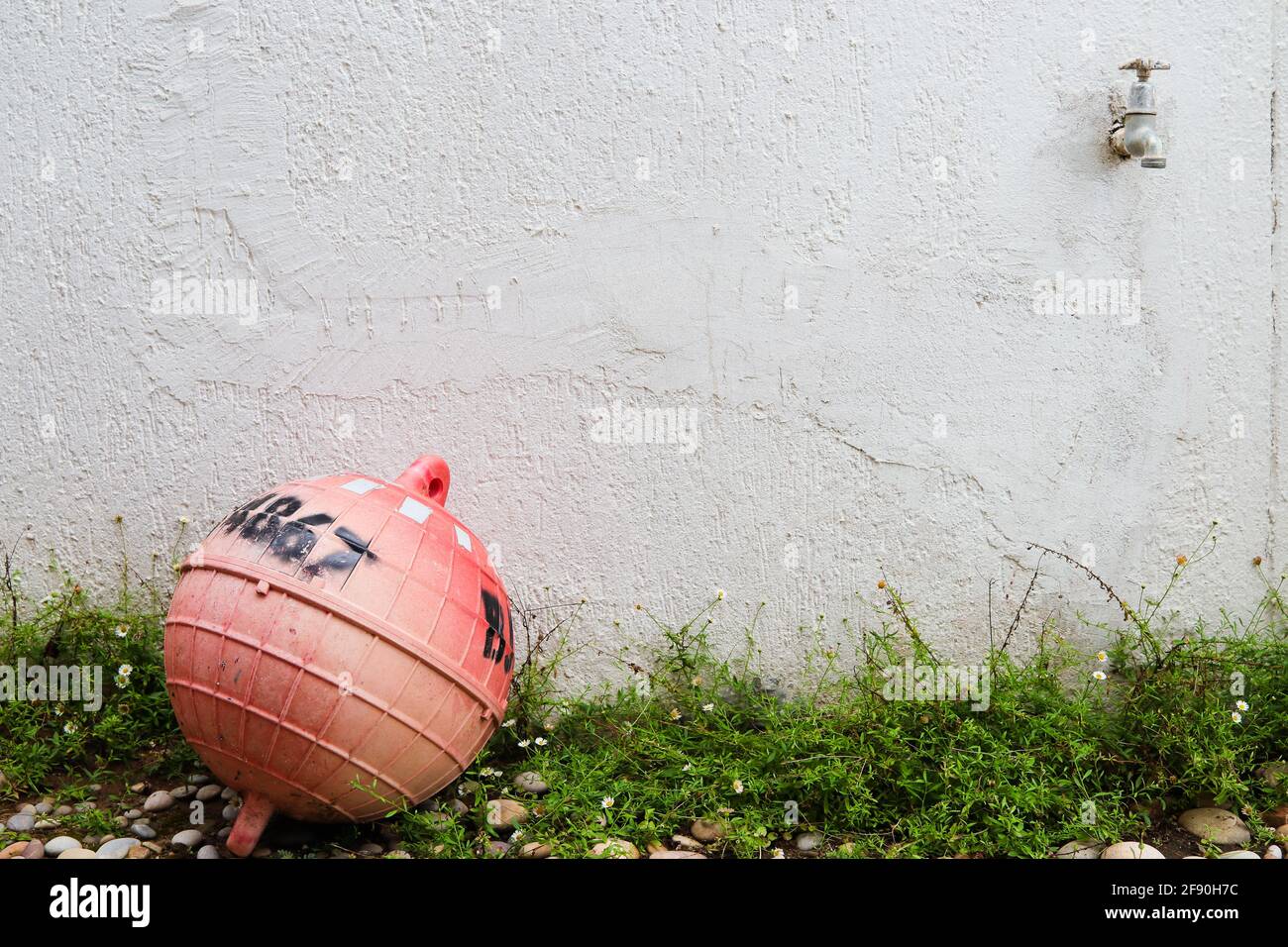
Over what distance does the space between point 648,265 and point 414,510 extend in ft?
4.23

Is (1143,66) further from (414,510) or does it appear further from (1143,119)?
(414,510)

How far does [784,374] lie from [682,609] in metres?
0.92

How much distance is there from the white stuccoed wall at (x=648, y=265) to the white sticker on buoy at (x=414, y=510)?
657mm

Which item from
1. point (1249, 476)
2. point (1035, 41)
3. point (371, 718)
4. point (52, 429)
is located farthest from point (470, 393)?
point (1249, 476)

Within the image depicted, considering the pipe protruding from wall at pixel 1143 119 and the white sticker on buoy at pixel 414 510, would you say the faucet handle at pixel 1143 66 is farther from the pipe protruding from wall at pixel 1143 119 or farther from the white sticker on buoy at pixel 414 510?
the white sticker on buoy at pixel 414 510

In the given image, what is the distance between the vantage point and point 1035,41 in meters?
3.44

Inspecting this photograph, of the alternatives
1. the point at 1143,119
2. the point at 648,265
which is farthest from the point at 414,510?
the point at 1143,119

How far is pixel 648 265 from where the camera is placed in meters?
3.44

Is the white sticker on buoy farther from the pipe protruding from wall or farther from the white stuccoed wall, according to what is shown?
the pipe protruding from wall

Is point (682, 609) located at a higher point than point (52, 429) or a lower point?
lower

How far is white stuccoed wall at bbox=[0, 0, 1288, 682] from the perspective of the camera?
11.2 feet

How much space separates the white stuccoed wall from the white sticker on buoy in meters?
0.66

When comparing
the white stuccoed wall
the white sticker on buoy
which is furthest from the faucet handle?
the white sticker on buoy

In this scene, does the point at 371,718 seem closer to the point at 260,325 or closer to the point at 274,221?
the point at 260,325
